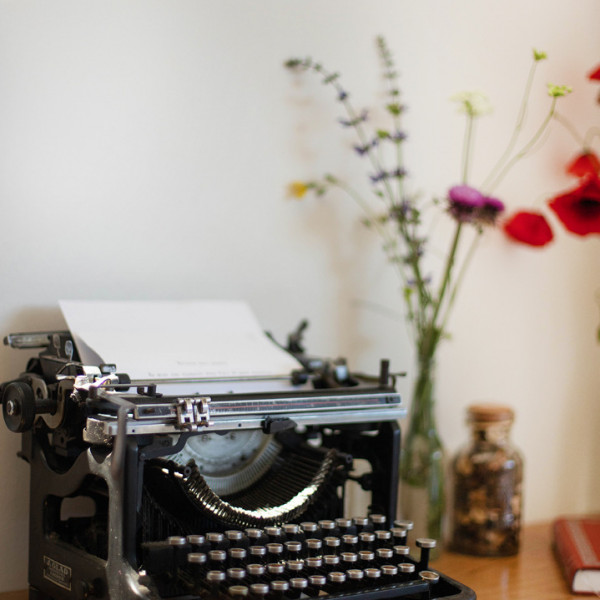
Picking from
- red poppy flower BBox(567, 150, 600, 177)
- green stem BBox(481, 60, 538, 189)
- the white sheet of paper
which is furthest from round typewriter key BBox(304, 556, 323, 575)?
red poppy flower BBox(567, 150, 600, 177)

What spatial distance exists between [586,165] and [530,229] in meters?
0.30

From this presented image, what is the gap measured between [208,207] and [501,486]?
106 centimetres

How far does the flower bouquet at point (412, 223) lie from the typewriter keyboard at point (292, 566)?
2.06 ft

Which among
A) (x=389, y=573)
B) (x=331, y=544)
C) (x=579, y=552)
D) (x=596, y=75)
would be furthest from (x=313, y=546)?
(x=596, y=75)

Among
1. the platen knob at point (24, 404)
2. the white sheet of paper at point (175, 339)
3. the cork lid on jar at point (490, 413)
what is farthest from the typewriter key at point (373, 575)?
the cork lid on jar at point (490, 413)

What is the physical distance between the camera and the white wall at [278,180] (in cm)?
182

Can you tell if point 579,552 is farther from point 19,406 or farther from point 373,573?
point 19,406

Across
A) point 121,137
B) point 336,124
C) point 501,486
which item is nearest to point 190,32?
point 121,137

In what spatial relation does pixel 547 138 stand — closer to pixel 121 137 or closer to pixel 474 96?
pixel 474 96

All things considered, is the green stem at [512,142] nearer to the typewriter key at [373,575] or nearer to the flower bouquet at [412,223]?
the flower bouquet at [412,223]

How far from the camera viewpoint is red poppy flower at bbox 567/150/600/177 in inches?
100

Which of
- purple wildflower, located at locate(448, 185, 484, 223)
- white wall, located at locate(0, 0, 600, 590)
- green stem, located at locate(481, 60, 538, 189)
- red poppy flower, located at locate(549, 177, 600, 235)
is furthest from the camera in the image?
green stem, located at locate(481, 60, 538, 189)

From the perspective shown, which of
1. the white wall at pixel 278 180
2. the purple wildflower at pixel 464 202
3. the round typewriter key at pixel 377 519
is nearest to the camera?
the round typewriter key at pixel 377 519

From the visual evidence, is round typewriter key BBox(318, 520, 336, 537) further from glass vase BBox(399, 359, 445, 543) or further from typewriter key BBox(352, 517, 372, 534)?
glass vase BBox(399, 359, 445, 543)
